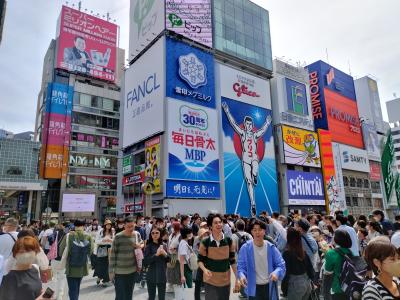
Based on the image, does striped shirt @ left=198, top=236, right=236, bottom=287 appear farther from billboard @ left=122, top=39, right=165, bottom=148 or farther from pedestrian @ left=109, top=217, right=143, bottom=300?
billboard @ left=122, top=39, right=165, bottom=148

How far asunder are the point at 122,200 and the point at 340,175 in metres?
29.9

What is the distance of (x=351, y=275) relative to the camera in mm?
4133

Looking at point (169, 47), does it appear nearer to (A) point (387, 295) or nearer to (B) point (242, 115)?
(B) point (242, 115)

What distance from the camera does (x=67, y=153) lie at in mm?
42344

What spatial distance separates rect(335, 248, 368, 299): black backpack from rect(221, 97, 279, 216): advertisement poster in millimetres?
27689

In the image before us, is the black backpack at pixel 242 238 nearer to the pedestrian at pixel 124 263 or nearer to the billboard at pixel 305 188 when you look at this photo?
the pedestrian at pixel 124 263

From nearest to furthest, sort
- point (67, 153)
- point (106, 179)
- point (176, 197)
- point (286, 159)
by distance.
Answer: point (176, 197) < point (286, 159) < point (67, 153) < point (106, 179)

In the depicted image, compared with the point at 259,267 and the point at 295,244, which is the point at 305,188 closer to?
the point at 295,244

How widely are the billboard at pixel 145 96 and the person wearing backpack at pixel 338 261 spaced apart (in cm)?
2571

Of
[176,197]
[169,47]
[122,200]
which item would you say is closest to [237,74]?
[169,47]

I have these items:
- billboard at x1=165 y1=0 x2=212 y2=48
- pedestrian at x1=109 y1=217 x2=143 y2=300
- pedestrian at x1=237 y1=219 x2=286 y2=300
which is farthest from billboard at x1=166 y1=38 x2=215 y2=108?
pedestrian at x1=237 y1=219 x2=286 y2=300

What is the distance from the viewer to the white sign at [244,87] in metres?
35.4

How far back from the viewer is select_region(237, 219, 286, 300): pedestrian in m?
4.35

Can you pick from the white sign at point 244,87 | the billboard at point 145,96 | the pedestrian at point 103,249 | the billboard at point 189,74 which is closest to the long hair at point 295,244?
the pedestrian at point 103,249
